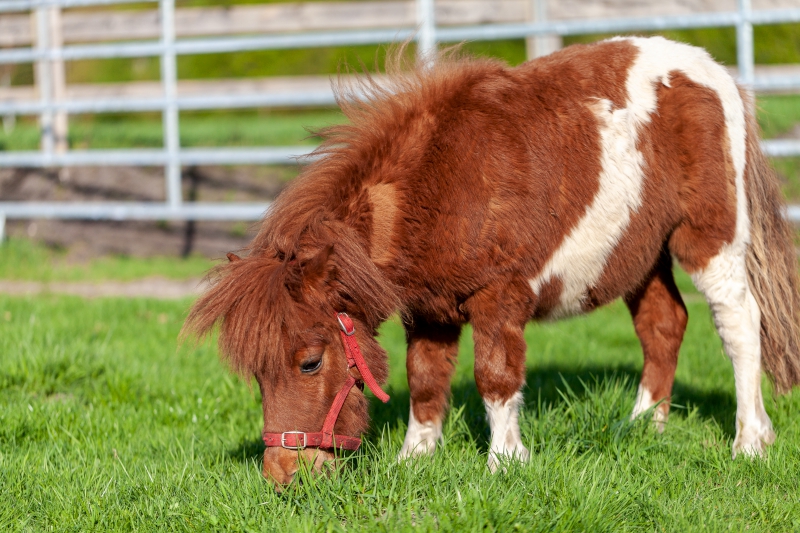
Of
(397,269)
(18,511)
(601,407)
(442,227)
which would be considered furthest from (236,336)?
(601,407)

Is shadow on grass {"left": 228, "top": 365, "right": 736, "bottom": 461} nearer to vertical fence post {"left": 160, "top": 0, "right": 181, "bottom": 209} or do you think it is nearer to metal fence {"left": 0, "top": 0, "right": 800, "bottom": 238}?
metal fence {"left": 0, "top": 0, "right": 800, "bottom": 238}

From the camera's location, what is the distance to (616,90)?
12.2 feet

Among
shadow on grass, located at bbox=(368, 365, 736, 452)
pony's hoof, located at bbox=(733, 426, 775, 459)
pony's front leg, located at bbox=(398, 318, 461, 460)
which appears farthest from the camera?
shadow on grass, located at bbox=(368, 365, 736, 452)

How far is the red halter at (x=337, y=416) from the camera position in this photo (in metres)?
3.03

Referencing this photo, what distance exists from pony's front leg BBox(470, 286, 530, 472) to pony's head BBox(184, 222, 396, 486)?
1.61ft

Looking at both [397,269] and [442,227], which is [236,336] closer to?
[397,269]

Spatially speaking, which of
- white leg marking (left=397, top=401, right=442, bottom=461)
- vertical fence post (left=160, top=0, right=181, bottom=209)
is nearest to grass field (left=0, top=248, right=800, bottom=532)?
white leg marking (left=397, top=401, right=442, bottom=461)

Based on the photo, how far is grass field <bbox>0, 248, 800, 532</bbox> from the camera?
2.91 meters

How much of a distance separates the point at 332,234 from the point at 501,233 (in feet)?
2.32

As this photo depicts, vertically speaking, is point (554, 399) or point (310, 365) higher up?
point (310, 365)

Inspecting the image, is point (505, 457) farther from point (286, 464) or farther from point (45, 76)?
point (45, 76)

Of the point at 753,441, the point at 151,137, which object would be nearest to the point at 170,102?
the point at 151,137

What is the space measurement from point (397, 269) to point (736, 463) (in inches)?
A: 66.5

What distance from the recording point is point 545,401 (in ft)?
13.2
